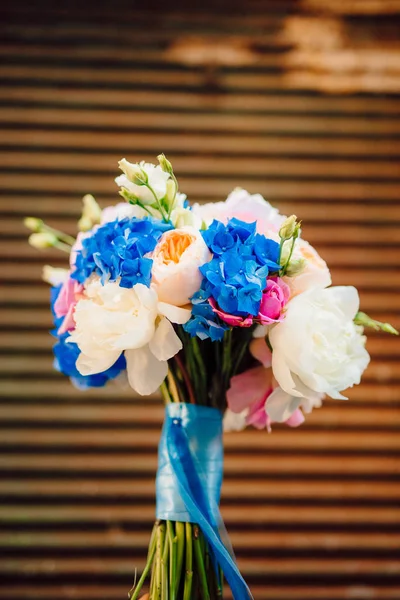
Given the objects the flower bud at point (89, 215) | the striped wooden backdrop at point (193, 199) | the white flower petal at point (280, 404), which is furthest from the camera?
the striped wooden backdrop at point (193, 199)

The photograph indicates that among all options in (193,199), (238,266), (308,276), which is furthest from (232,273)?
(193,199)

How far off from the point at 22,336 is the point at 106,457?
1.79 feet

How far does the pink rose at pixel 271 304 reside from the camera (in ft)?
2.83

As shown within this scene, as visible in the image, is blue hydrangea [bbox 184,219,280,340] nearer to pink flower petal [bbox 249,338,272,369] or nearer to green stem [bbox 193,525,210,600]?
pink flower petal [bbox 249,338,272,369]

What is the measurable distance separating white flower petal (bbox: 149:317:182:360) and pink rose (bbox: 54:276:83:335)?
0.54 ft

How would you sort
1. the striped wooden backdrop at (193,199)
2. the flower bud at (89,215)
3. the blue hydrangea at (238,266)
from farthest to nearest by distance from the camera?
the striped wooden backdrop at (193,199) → the flower bud at (89,215) → the blue hydrangea at (238,266)

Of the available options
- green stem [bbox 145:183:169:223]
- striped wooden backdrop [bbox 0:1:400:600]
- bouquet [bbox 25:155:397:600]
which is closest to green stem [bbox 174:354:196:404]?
bouquet [bbox 25:155:397:600]

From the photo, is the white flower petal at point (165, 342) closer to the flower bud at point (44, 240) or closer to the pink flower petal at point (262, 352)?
the pink flower petal at point (262, 352)

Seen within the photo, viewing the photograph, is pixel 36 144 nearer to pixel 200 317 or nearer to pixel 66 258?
pixel 66 258

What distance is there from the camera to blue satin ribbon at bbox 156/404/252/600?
945 millimetres

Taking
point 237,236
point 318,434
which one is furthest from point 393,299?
point 237,236

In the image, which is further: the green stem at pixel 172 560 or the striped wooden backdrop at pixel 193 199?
the striped wooden backdrop at pixel 193 199

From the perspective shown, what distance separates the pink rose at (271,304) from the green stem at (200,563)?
0.34 m

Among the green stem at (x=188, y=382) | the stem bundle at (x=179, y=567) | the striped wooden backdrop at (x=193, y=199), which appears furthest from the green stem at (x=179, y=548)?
the striped wooden backdrop at (x=193, y=199)
